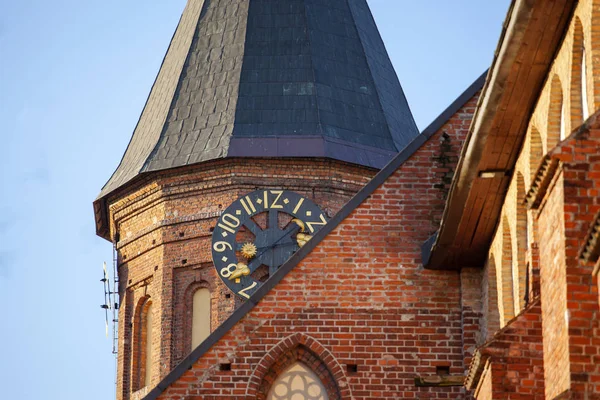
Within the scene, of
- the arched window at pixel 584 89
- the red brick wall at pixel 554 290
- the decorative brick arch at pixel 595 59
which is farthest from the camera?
the arched window at pixel 584 89

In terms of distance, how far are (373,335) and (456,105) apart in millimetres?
2775

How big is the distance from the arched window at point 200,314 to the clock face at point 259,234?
95cm

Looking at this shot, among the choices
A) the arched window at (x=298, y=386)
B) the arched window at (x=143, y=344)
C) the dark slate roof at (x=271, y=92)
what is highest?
the dark slate roof at (x=271, y=92)

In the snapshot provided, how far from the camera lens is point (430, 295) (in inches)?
760

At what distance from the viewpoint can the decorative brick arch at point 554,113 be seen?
1376 centimetres

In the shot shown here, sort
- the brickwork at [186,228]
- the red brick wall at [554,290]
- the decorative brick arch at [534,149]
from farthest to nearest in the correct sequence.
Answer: the brickwork at [186,228] < the decorative brick arch at [534,149] < the red brick wall at [554,290]

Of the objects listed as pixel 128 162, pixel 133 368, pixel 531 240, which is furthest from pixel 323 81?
pixel 531 240

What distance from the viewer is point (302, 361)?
1939 centimetres

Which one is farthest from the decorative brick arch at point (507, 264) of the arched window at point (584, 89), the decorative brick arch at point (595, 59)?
the decorative brick arch at point (595, 59)

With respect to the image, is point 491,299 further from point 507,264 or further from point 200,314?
point 200,314

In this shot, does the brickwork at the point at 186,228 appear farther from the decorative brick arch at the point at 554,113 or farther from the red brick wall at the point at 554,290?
the red brick wall at the point at 554,290

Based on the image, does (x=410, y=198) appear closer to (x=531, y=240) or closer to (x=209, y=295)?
(x=531, y=240)

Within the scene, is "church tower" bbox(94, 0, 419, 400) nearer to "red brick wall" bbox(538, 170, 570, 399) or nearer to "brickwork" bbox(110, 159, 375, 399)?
"brickwork" bbox(110, 159, 375, 399)

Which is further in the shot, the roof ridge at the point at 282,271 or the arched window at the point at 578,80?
the roof ridge at the point at 282,271
